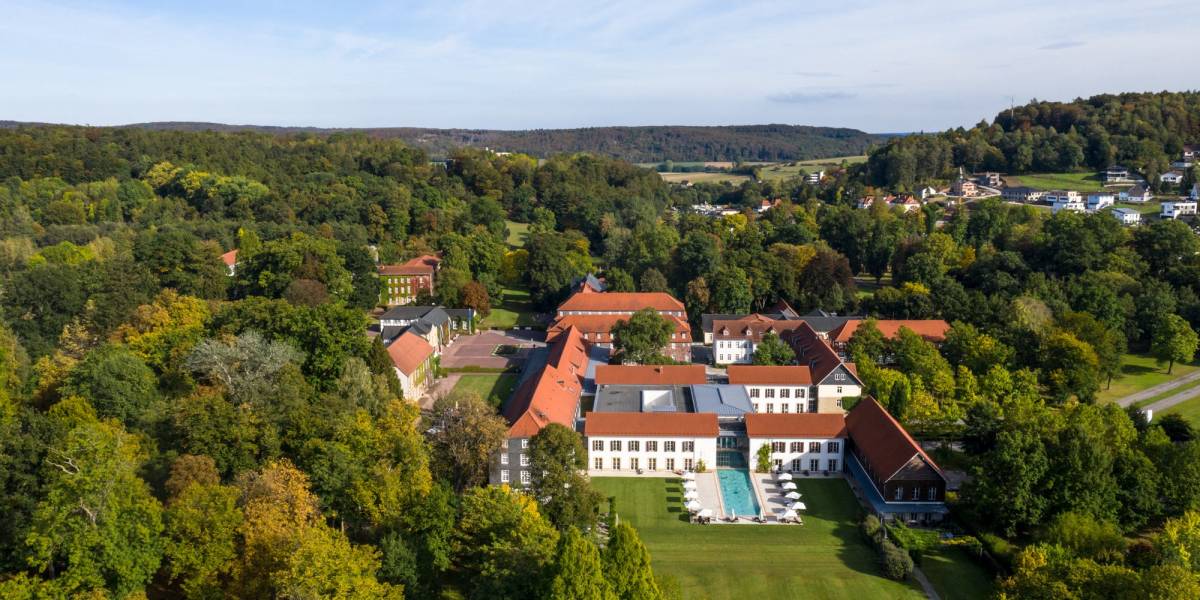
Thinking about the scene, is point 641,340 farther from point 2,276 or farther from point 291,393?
point 2,276

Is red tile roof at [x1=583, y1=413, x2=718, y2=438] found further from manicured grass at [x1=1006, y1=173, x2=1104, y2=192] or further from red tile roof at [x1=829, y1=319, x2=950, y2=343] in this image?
manicured grass at [x1=1006, y1=173, x2=1104, y2=192]

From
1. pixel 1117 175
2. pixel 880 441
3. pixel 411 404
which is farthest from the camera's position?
pixel 1117 175

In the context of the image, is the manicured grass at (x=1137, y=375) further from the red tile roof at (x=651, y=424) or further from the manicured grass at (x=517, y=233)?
the manicured grass at (x=517, y=233)

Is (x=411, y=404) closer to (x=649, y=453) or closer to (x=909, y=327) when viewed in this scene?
(x=649, y=453)

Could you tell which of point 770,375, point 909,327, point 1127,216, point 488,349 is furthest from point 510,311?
point 1127,216

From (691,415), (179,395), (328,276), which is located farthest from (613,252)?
(179,395)

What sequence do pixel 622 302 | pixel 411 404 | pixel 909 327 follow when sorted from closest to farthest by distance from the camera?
pixel 411 404, pixel 909 327, pixel 622 302

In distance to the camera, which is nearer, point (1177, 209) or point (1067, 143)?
point (1177, 209)
